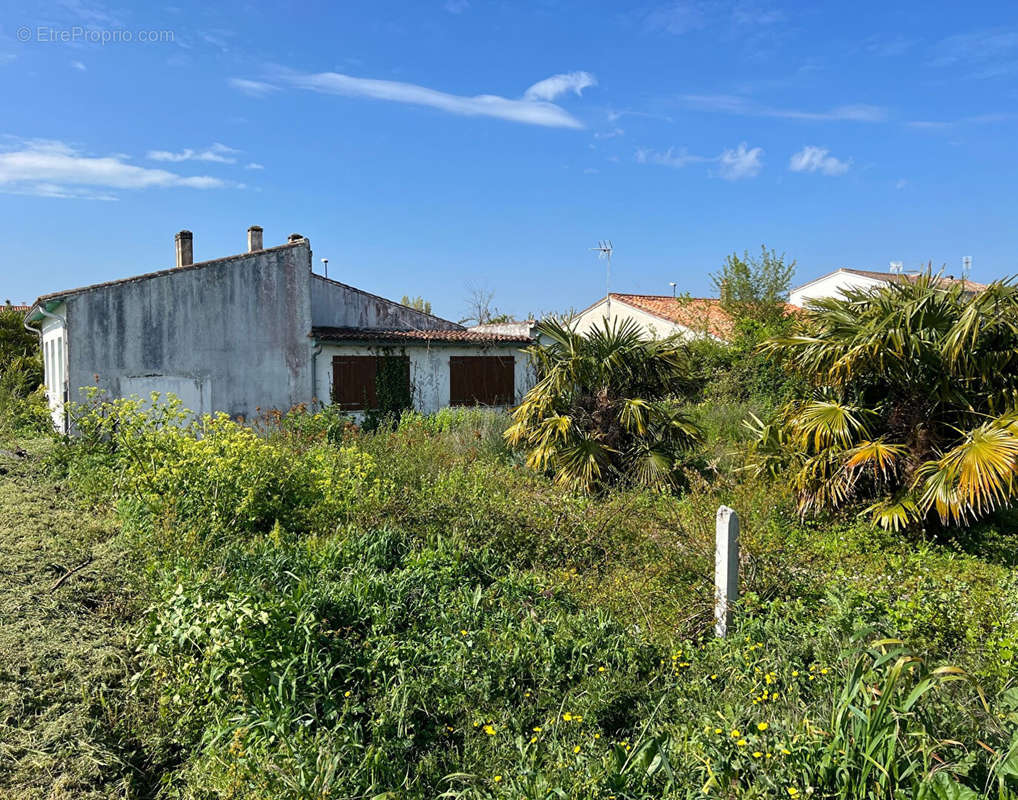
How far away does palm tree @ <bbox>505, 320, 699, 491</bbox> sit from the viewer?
31.3 ft

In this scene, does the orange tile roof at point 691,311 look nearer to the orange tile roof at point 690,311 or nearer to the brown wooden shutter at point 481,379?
the orange tile roof at point 690,311

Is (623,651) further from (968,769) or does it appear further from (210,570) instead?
(210,570)

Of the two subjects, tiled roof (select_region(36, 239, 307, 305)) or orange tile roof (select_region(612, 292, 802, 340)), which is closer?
tiled roof (select_region(36, 239, 307, 305))

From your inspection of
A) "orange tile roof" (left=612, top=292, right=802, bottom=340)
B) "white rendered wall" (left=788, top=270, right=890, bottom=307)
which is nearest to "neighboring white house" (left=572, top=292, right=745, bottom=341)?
"orange tile roof" (left=612, top=292, right=802, bottom=340)

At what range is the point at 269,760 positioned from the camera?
130 inches

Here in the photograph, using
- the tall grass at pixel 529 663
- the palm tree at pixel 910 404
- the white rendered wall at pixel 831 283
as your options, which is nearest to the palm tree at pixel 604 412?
the palm tree at pixel 910 404

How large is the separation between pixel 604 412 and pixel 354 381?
861cm

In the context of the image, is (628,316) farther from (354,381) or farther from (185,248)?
(185,248)

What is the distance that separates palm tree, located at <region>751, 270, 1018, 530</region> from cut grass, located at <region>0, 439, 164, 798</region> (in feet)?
22.6

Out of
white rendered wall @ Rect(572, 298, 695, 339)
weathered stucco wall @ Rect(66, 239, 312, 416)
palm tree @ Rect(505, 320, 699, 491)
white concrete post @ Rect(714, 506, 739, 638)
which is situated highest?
white rendered wall @ Rect(572, 298, 695, 339)

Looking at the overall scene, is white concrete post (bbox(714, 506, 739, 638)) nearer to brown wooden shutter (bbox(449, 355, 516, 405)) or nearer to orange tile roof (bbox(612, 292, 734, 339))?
brown wooden shutter (bbox(449, 355, 516, 405))

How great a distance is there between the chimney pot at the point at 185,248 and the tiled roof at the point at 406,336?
3.81m

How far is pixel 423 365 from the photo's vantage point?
17672 millimetres

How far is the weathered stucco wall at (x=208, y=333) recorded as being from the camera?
550 inches
